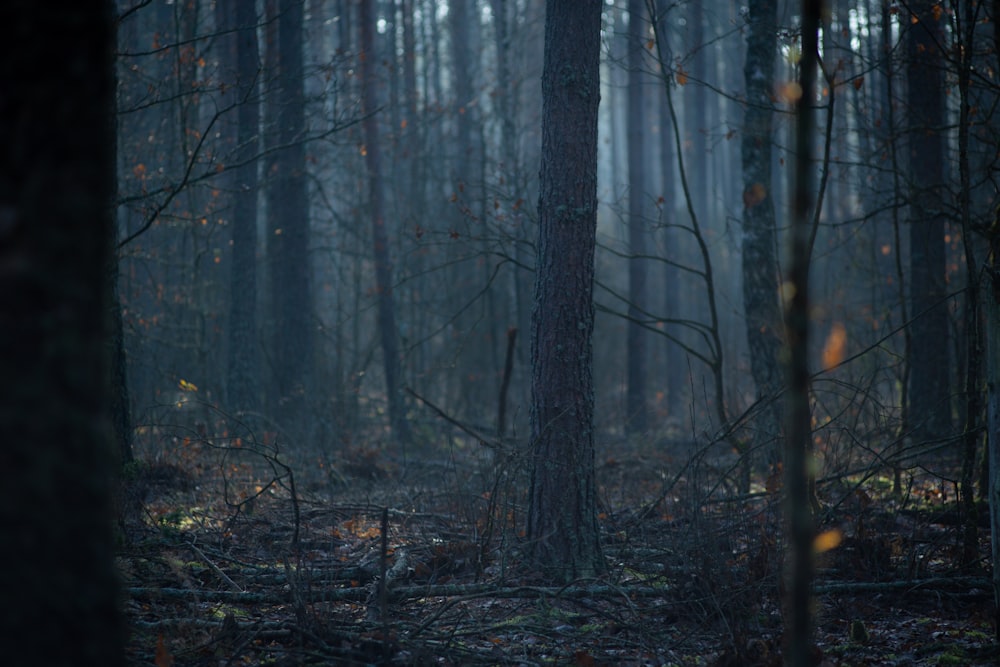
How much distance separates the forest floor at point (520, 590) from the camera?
4.36 m

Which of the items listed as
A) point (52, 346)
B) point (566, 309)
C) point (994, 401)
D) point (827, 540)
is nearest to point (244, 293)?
point (566, 309)

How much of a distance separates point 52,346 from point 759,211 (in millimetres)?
8605

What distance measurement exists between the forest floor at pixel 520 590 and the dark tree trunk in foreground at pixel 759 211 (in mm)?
2679

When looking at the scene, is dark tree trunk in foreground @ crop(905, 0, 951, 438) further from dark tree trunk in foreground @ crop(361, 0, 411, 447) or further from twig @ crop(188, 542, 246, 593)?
dark tree trunk in foreground @ crop(361, 0, 411, 447)

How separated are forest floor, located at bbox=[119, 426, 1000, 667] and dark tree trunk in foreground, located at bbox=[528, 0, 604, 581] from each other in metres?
0.27

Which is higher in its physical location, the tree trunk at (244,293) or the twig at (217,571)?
the tree trunk at (244,293)

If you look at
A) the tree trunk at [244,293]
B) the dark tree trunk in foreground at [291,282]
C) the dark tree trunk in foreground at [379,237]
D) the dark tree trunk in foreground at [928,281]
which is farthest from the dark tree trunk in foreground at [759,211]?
the tree trunk at [244,293]

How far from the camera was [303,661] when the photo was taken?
13.6 feet

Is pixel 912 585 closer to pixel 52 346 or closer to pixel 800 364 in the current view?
pixel 800 364

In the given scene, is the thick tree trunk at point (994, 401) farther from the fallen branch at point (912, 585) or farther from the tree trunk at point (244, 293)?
the tree trunk at point (244, 293)

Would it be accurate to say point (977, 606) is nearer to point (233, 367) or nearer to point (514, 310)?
point (233, 367)

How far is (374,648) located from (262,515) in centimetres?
330

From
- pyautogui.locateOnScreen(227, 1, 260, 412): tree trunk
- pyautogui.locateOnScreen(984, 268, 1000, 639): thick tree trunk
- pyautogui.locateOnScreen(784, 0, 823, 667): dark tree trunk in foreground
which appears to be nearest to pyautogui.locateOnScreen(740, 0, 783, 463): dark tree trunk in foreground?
pyautogui.locateOnScreen(984, 268, 1000, 639): thick tree trunk

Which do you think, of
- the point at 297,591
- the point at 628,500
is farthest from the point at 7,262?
the point at 628,500
